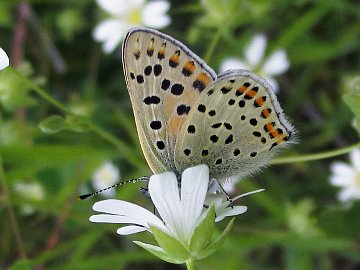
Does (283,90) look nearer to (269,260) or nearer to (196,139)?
(269,260)

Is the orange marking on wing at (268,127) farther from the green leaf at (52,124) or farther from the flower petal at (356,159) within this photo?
the flower petal at (356,159)

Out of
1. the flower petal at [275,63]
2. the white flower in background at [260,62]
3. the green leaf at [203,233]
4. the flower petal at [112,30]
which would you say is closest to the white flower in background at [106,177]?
the flower petal at [112,30]

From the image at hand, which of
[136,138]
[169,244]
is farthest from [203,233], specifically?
[136,138]

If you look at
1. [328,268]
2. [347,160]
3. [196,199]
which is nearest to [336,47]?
[347,160]

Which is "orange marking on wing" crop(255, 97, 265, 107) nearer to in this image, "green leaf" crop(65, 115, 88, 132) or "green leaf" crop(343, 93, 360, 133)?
"green leaf" crop(343, 93, 360, 133)

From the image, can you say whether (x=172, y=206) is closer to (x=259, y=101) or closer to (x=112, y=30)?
(x=259, y=101)

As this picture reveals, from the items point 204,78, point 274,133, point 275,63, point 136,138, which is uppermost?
point 275,63
